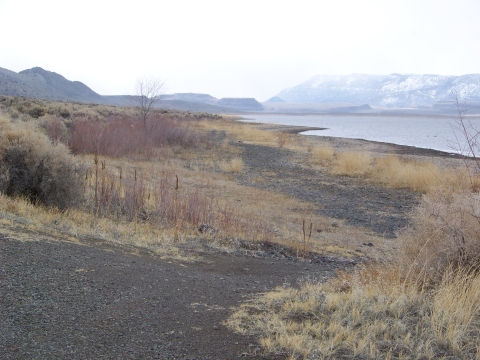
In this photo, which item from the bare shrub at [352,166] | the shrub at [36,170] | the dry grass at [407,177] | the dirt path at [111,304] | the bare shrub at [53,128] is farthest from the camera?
the bare shrub at [352,166]

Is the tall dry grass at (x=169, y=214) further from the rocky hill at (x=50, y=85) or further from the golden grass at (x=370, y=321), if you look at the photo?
the rocky hill at (x=50, y=85)

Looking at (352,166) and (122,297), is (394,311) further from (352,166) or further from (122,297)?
(352,166)

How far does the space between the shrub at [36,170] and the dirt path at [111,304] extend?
3416mm

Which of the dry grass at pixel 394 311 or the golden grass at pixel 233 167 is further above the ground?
the dry grass at pixel 394 311

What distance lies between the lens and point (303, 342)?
391 centimetres

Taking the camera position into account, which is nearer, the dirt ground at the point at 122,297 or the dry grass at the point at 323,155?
the dirt ground at the point at 122,297

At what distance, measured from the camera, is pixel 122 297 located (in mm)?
4879

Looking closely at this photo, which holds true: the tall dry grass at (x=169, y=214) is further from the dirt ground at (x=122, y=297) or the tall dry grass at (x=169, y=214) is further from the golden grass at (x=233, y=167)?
the golden grass at (x=233, y=167)

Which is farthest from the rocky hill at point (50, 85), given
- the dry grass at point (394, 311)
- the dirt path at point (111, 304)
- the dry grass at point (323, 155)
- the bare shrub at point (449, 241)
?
the dry grass at point (394, 311)

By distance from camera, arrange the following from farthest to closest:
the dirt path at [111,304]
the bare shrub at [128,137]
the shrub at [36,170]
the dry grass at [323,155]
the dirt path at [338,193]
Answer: the dry grass at [323,155] < the bare shrub at [128,137] < the dirt path at [338,193] < the shrub at [36,170] < the dirt path at [111,304]

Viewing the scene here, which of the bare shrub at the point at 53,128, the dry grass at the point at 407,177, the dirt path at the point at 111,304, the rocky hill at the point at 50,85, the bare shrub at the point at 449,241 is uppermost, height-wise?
the rocky hill at the point at 50,85

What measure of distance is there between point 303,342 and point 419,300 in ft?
4.39

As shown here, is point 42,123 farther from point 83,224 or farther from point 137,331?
point 137,331

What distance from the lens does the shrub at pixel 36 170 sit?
977cm
